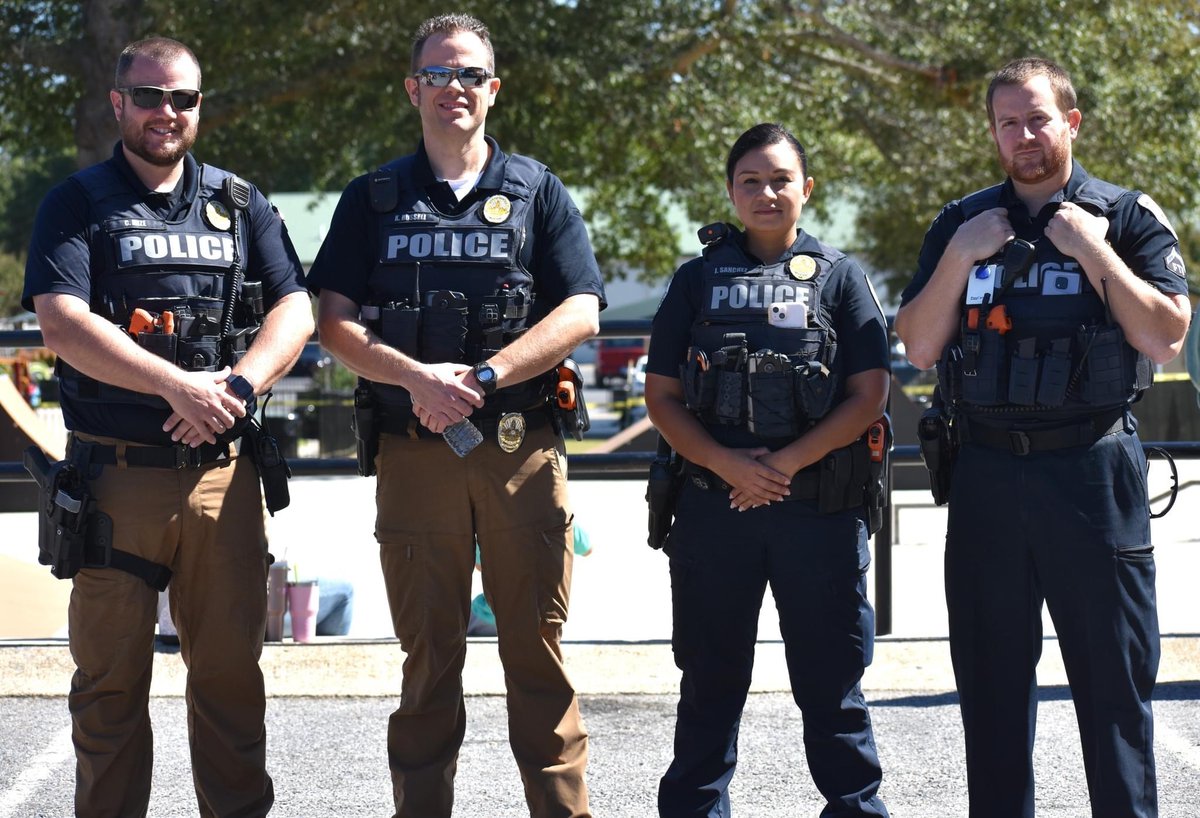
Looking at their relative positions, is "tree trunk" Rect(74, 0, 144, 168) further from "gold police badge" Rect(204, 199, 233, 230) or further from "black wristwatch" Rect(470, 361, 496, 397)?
"black wristwatch" Rect(470, 361, 496, 397)

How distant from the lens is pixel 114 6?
575 inches

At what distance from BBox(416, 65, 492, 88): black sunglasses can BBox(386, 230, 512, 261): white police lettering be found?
399mm

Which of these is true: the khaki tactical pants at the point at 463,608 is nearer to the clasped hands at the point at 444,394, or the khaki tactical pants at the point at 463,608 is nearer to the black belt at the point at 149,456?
the clasped hands at the point at 444,394

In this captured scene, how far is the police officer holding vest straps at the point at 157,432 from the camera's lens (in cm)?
368

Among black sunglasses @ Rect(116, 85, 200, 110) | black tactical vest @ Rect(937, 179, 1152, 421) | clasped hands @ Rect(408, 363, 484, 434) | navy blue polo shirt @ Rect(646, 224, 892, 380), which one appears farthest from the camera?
navy blue polo shirt @ Rect(646, 224, 892, 380)

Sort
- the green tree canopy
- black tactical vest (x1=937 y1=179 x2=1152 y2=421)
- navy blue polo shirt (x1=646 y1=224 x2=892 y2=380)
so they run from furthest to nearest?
the green tree canopy < navy blue polo shirt (x1=646 y1=224 x2=892 y2=380) < black tactical vest (x1=937 y1=179 x2=1152 y2=421)

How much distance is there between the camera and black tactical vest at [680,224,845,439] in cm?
372

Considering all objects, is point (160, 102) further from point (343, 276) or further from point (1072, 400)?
point (1072, 400)

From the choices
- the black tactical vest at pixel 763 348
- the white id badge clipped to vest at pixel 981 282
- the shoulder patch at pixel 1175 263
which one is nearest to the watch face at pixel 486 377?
the black tactical vest at pixel 763 348

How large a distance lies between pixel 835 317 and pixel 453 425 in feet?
3.58

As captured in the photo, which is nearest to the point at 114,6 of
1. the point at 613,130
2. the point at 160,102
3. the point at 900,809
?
the point at 613,130

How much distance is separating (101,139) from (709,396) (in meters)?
13.1

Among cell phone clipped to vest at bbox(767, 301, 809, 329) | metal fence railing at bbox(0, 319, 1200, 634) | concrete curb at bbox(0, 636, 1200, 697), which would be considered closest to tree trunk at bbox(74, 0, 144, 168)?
metal fence railing at bbox(0, 319, 1200, 634)

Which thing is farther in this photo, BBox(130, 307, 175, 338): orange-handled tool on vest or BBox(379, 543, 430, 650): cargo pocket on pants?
BBox(379, 543, 430, 650): cargo pocket on pants
